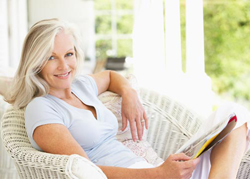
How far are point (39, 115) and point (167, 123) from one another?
877 mm

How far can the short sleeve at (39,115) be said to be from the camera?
1723 mm

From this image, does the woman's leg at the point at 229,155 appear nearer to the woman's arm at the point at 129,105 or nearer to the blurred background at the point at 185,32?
the woman's arm at the point at 129,105

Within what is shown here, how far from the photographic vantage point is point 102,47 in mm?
9695

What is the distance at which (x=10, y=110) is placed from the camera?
2.00 metres

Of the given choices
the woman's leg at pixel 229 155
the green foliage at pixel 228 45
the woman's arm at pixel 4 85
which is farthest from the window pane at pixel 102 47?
the woman's leg at pixel 229 155

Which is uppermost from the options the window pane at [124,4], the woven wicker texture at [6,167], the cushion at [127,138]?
the window pane at [124,4]

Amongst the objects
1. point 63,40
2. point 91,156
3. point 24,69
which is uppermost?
point 63,40

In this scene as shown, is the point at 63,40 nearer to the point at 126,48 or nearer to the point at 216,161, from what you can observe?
the point at 216,161

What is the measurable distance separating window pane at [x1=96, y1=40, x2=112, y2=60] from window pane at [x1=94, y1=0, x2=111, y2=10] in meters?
0.78

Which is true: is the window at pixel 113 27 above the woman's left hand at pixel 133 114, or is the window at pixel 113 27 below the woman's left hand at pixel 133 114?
above

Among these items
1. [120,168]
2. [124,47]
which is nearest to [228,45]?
[124,47]

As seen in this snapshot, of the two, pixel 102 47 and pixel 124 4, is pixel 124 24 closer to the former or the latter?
pixel 124 4

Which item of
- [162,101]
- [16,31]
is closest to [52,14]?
[16,31]

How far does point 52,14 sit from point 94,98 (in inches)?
299
